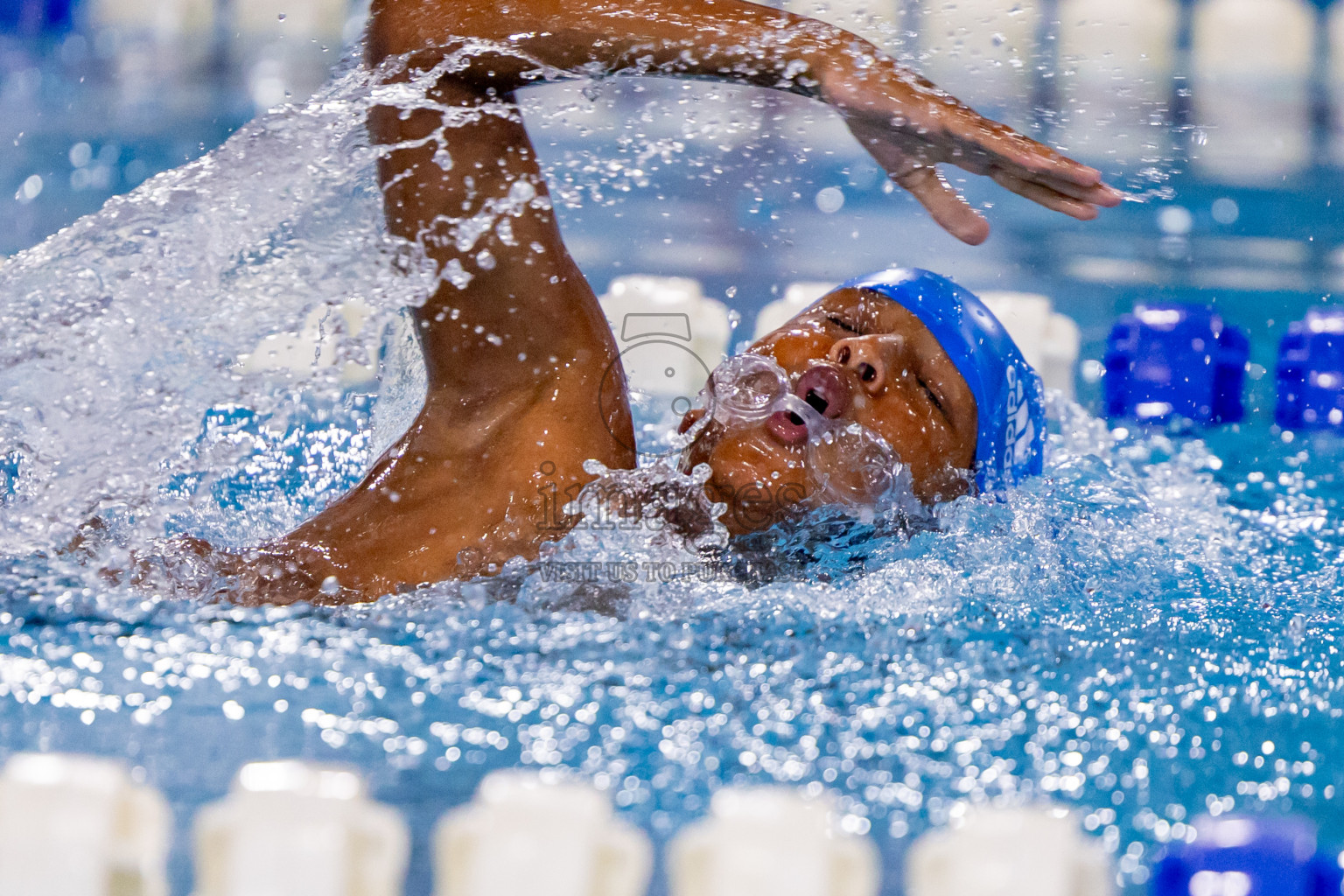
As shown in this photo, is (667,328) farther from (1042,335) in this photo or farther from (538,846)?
(538,846)

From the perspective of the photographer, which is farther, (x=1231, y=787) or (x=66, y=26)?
(x=66, y=26)

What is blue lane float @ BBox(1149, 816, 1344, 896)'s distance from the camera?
26.3 inches

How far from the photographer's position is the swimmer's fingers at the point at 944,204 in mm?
1165

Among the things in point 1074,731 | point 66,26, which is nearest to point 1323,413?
point 1074,731

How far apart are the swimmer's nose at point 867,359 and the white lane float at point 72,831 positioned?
754 millimetres

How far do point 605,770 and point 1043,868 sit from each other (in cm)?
28

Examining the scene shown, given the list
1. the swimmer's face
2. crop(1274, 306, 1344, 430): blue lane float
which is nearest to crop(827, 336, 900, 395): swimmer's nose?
the swimmer's face

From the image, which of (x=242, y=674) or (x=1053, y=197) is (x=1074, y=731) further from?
(x=242, y=674)

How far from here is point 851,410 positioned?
3.98 feet

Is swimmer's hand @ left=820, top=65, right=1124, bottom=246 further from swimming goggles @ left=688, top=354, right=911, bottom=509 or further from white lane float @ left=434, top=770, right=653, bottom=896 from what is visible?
white lane float @ left=434, top=770, right=653, bottom=896

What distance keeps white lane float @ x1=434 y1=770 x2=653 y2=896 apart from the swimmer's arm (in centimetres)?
A: 65

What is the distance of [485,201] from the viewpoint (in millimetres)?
1200

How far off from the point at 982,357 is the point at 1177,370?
1.24 m

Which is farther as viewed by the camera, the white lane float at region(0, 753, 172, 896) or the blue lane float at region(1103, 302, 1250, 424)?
the blue lane float at region(1103, 302, 1250, 424)
